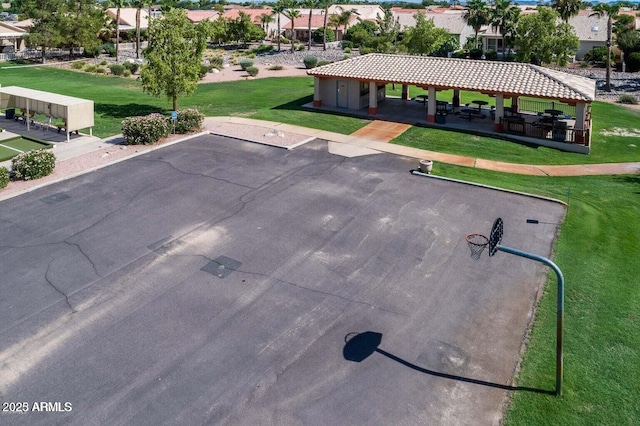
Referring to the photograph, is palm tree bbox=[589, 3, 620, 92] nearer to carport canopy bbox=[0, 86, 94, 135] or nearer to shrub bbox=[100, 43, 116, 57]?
carport canopy bbox=[0, 86, 94, 135]

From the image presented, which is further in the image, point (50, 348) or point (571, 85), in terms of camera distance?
point (571, 85)

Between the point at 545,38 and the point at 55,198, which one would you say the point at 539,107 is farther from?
the point at 55,198

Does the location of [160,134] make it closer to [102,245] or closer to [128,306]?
[102,245]

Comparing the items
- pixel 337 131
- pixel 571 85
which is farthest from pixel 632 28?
pixel 337 131

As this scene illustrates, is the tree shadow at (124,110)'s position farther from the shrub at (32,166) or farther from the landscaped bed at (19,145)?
the shrub at (32,166)

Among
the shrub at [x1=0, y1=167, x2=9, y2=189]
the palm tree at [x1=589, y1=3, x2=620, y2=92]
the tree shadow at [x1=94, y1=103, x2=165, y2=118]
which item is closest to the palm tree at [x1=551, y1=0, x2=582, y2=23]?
the palm tree at [x1=589, y1=3, x2=620, y2=92]

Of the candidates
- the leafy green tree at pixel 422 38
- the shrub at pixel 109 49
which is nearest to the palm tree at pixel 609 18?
the leafy green tree at pixel 422 38
